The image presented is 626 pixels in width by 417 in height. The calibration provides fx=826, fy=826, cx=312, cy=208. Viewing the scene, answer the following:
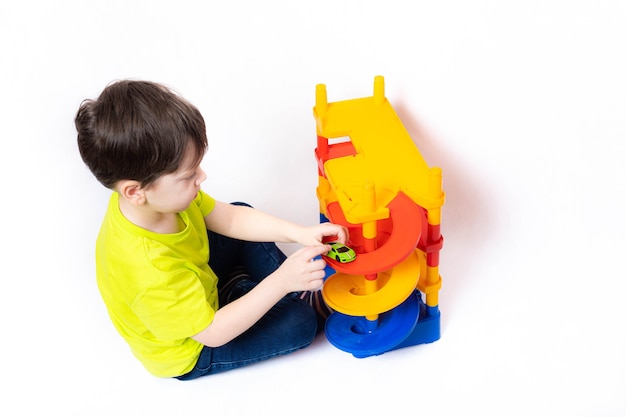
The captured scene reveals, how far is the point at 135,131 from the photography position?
1.12 m

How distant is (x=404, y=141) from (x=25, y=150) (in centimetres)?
73

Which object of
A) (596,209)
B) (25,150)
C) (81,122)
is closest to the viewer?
(81,122)

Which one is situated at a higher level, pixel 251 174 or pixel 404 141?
pixel 404 141

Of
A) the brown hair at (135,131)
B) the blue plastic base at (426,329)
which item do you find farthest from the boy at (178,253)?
the blue plastic base at (426,329)

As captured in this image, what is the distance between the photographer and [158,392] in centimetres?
137

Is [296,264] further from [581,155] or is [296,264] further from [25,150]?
[25,150]

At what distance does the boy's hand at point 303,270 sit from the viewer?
4.06 ft

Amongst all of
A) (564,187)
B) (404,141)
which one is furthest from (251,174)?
(564,187)

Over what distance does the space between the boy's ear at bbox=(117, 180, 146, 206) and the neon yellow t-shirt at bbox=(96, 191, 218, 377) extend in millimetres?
52

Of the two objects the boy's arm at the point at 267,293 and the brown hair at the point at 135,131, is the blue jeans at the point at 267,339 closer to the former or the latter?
the boy's arm at the point at 267,293

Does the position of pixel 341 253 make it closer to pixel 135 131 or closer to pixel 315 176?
pixel 135 131

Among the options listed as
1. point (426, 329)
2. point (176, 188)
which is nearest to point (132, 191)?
point (176, 188)

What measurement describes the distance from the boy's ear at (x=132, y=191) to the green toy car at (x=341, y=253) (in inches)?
11.3

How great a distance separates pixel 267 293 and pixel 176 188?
8.4 inches
